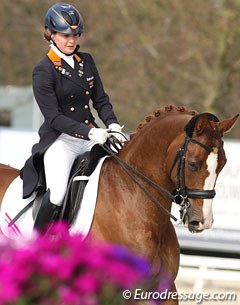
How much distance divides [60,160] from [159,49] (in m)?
17.5

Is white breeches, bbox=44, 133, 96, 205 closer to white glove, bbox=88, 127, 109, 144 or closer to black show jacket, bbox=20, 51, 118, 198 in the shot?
black show jacket, bbox=20, 51, 118, 198

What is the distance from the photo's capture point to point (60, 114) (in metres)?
5.99

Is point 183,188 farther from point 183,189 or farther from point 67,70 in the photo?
point 67,70

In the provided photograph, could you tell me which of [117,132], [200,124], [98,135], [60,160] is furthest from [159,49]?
[200,124]

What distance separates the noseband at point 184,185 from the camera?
5418mm

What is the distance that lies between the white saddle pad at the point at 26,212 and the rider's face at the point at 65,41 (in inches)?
33.2

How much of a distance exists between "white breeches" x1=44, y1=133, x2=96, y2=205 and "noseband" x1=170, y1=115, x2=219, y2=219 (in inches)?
32.2

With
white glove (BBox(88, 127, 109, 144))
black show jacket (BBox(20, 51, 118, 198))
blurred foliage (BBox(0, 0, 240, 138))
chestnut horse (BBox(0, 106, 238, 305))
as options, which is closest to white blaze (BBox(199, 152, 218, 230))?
chestnut horse (BBox(0, 106, 238, 305))

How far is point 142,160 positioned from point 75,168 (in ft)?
1.66

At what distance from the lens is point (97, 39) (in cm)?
2369

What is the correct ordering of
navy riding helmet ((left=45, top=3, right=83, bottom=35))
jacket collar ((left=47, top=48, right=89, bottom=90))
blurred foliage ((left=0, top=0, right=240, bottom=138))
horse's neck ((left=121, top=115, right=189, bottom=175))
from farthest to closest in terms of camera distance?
blurred foliage ((left=0, top=0, right=240, bottom=138)) < jacket collar ((left=47, top=48, right=89, bottom=90)) < navy riding helmet ((left=45, top=3, right=83, bottom=35)) < horse's neck ((left=121, top=115, right=189, bottom=175))

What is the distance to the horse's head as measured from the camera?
5.42m

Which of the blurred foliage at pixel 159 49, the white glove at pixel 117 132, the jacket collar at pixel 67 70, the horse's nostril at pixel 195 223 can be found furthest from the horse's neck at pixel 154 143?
the blurred foliage at pixel 159 49

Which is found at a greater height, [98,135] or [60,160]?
[98,135]
